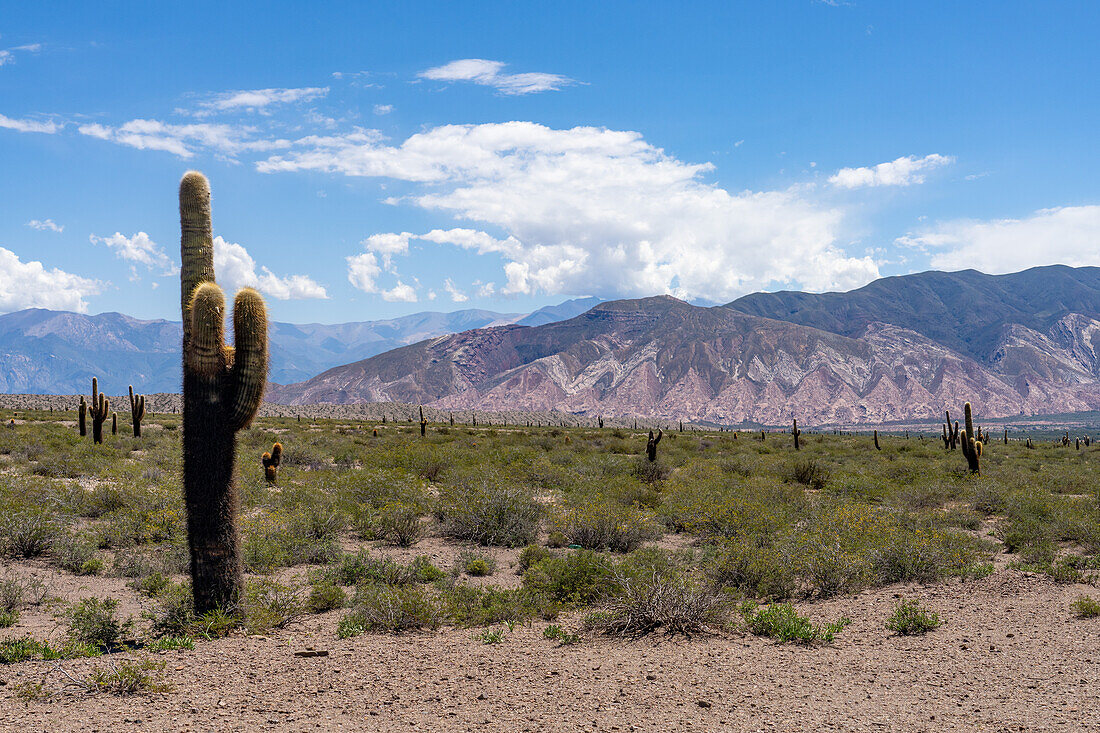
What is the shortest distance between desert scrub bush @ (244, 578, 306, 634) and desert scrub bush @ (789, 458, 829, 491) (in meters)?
18.0

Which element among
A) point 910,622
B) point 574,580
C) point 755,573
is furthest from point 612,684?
point 755,573

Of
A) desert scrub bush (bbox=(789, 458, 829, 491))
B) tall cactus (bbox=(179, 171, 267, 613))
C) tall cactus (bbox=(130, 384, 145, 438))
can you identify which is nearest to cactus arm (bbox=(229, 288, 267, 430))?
tall cactus (bbox=(179, 171, 267, 613))

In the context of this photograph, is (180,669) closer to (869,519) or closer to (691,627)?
(691,627)

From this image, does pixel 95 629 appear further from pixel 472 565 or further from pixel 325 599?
pixel 472 565

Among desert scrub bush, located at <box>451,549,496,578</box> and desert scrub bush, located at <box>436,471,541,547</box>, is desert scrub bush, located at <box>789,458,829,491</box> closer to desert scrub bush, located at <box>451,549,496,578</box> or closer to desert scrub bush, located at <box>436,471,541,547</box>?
desert scrub bush, located at <box>436,471,541,547</box>

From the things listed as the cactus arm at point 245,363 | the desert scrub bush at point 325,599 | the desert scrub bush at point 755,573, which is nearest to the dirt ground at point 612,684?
the desert scrub bush at point 325,599

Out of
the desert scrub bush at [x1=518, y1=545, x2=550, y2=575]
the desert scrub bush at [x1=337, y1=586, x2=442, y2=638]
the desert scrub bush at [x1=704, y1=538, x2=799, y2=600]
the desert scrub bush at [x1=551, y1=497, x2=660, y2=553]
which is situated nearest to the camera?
the desert scrub bush at [x1=337, y1=586, x2=442, y2=638]

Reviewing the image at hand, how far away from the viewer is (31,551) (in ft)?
39.5

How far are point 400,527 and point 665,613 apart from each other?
23.4 feet

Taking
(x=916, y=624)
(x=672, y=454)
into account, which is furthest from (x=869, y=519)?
(x=672, y=454)

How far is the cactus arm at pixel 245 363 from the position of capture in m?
8.11

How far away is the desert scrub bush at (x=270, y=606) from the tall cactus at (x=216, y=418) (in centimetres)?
27

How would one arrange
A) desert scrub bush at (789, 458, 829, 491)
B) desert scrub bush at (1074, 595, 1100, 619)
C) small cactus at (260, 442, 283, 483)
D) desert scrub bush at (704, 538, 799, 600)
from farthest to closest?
desert scrub bush at (789, 458, 829, 491) < small cactus at (260, 442, 283, 483) < desert scrub bush at (704, 538, 799, 600) < desert scrub bush at (1074, 595, 1100, 619)

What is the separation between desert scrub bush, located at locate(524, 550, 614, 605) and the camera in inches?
384
